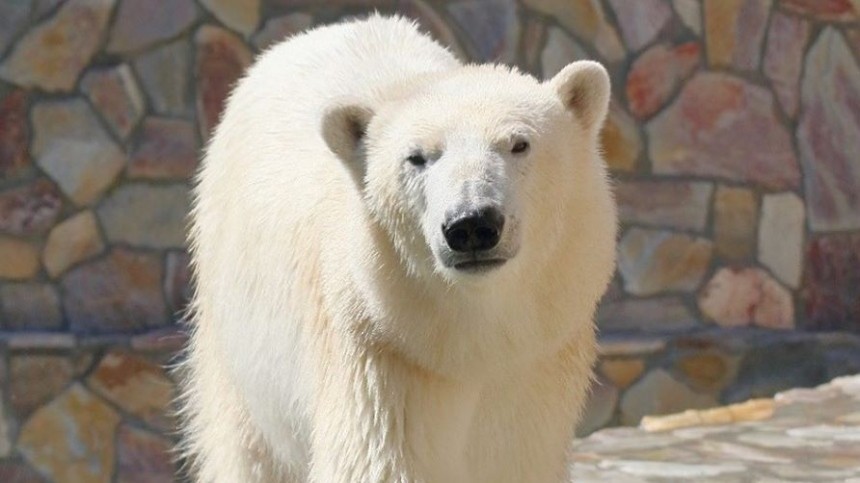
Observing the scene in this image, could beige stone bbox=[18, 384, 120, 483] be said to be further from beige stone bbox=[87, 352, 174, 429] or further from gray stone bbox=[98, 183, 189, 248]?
gray stone bbox=[98, 183, 189, 248]

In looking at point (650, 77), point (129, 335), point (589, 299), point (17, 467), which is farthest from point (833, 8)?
point (589, 299)

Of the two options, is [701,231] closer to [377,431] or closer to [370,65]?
[370,65]

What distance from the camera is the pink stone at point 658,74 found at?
6871 millimetres

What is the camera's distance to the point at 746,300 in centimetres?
698

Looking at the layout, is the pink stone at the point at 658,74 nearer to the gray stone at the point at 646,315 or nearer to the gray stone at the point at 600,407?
the gray stone at the point at 646,315

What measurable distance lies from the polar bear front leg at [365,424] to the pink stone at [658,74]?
4.12 m

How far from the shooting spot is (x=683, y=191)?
6895 mm

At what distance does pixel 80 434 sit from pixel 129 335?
18.2 inches

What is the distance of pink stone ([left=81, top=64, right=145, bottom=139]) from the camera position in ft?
22.0

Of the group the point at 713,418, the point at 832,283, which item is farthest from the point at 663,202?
the point at 713,418

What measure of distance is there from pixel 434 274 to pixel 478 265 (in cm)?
16

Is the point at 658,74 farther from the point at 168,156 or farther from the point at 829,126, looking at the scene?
the point at 168,156

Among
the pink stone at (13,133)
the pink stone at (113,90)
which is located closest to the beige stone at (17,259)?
the pink stone at (13,133)

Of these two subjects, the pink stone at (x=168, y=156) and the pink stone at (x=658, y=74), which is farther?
the pink stone at (x=658, y=74)
